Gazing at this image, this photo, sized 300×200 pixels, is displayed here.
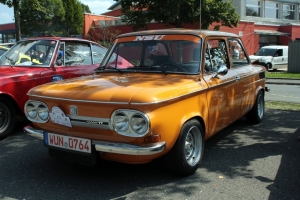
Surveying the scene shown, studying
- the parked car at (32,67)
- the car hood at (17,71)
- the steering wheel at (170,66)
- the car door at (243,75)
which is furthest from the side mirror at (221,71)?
the car hood at (17,71)

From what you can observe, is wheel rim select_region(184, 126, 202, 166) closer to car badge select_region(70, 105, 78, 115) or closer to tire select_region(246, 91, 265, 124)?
car badge select_region(70, 105, 78, 115)

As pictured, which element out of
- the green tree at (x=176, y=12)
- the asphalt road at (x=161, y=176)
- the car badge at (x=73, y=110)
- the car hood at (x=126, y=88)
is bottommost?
the asphalt road at (x=161, y=176)

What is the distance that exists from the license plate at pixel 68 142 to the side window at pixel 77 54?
119 inches

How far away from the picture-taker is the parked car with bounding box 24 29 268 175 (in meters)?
3.27

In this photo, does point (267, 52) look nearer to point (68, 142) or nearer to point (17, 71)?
point (17, 71)

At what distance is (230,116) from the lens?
4902 mm

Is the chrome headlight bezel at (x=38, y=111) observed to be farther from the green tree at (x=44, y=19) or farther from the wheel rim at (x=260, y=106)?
the green tree at (x=44, y=19)

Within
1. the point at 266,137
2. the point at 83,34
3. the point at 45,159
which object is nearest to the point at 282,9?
the point at 83,34

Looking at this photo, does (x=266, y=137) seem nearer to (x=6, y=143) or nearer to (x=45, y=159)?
(x=45, y=159)

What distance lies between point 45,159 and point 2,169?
0.58 meters

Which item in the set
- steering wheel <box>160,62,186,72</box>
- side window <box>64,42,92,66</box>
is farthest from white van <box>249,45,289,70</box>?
steering wheel <box>160,62,186,72</box>

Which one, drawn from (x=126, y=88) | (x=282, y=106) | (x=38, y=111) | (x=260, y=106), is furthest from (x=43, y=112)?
(x=282, y=106)

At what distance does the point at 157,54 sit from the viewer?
4516mm

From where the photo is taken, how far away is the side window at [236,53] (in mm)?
5323
